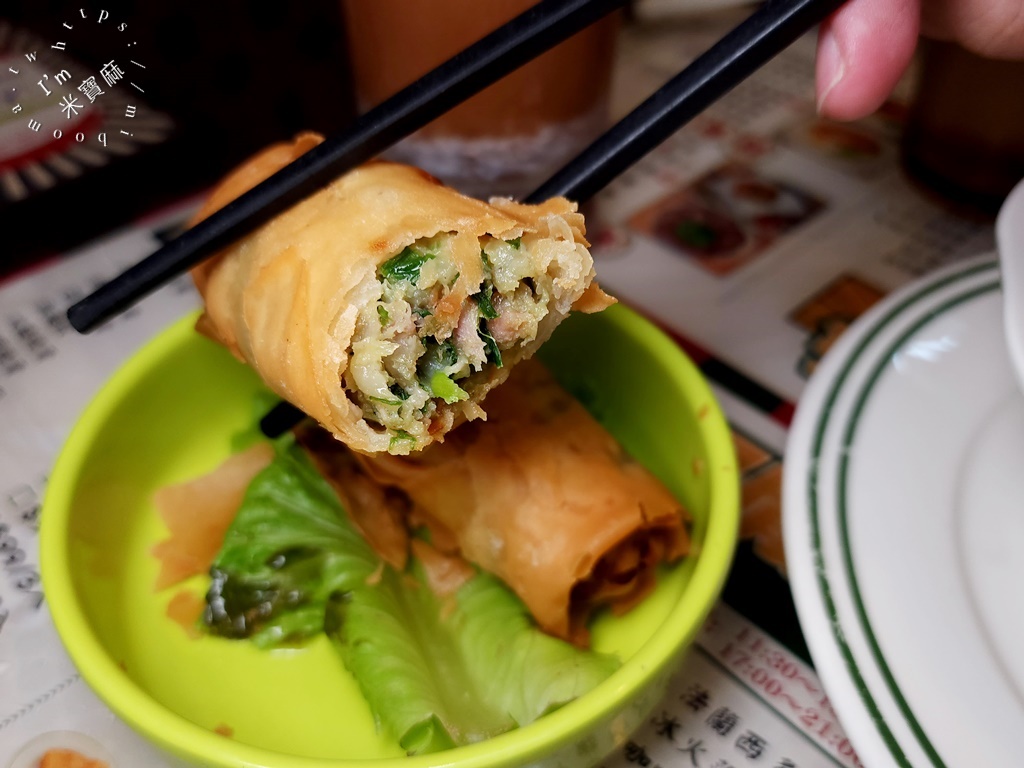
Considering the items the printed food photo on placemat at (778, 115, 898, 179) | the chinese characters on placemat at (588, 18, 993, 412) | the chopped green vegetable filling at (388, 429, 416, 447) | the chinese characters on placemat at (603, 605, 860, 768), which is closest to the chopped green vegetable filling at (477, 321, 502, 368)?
the chopped green vegetable filling at (388, 429, 416, 447)

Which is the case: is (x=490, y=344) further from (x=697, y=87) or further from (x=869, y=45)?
(x=869, y=45)

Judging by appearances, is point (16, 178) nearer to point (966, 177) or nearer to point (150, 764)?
point (150, 764)

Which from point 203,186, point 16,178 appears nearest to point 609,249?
point 203,186

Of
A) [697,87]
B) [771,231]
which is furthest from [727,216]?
[697,87]

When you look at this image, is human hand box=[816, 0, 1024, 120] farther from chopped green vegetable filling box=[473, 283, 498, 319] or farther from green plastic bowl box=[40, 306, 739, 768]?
chopped green vegetable filling box=[473, 283, 498, 319]

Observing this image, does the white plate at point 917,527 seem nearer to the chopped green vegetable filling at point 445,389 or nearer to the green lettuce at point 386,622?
the green lettuce at point 386,622
